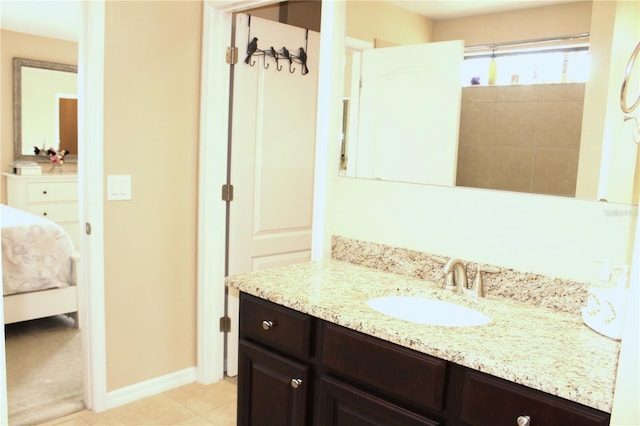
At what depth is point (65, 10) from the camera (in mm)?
4445

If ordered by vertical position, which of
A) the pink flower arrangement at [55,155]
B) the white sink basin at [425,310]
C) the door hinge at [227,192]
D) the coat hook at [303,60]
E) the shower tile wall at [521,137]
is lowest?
the white sink basin at [425,310]

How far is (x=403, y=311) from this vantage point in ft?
5.91

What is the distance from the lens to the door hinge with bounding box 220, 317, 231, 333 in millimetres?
3041

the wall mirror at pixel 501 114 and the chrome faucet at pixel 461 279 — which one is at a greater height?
→ the wall mirror at pixel 501 114

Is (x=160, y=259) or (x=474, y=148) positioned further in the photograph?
(x=160, y=259)

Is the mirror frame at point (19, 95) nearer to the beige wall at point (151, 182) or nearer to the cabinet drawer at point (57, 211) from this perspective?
the cabinet drawer at point (57, 211)

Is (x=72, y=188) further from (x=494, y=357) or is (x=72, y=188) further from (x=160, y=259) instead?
(x=494, y=357)

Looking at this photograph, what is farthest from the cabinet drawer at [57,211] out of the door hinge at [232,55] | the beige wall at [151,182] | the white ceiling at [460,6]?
the white ceiling at [460,6]

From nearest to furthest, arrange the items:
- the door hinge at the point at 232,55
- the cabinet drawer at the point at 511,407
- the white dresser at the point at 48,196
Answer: the cabinet drawer at the point at 511,407 → the door hinge at the point at 232,55 → the white dresser at the point at 48,196

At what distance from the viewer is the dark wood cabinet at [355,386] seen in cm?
126

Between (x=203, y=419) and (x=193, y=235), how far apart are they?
0.94 metres

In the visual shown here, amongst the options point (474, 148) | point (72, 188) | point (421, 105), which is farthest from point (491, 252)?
point (72, 188)

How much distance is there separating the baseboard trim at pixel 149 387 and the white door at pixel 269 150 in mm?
245

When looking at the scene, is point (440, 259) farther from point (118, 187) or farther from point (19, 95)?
point (19, 95)
